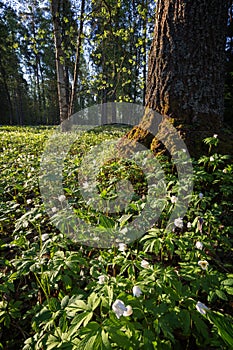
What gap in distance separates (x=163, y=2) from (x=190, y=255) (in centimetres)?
298

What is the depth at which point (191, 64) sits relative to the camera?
2.61 meters

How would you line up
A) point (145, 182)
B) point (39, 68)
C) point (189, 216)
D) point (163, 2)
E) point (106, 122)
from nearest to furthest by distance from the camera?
point (189, 216)
point (145, 182)
point (163, 2)
point (106, 122)
point (39, 68)

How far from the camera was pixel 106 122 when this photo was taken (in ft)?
72.4

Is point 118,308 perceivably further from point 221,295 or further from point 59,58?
point 59,58

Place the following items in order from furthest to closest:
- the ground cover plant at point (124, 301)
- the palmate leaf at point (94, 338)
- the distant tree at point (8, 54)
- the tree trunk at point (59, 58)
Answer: the distant tree at point (8, 54) < the tree trunk at point (59, 58) < the ground cover plant at point (124, 301) < the palmate leaf at point (94, 338)

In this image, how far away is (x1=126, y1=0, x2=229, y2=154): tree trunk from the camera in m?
2.54

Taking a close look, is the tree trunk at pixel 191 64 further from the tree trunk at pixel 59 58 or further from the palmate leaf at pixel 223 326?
the tree trunk at pixel 59 58

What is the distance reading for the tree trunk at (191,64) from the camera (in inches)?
100

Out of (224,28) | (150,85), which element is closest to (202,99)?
(150,85)

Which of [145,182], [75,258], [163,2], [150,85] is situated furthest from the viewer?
[150,85]

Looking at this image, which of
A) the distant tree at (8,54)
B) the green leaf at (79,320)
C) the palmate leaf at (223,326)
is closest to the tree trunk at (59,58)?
the green leaf at (79,320)

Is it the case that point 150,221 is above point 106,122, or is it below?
below

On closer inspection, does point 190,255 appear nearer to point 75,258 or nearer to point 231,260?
point 231,260

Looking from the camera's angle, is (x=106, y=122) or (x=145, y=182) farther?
(x=106, y=122)
